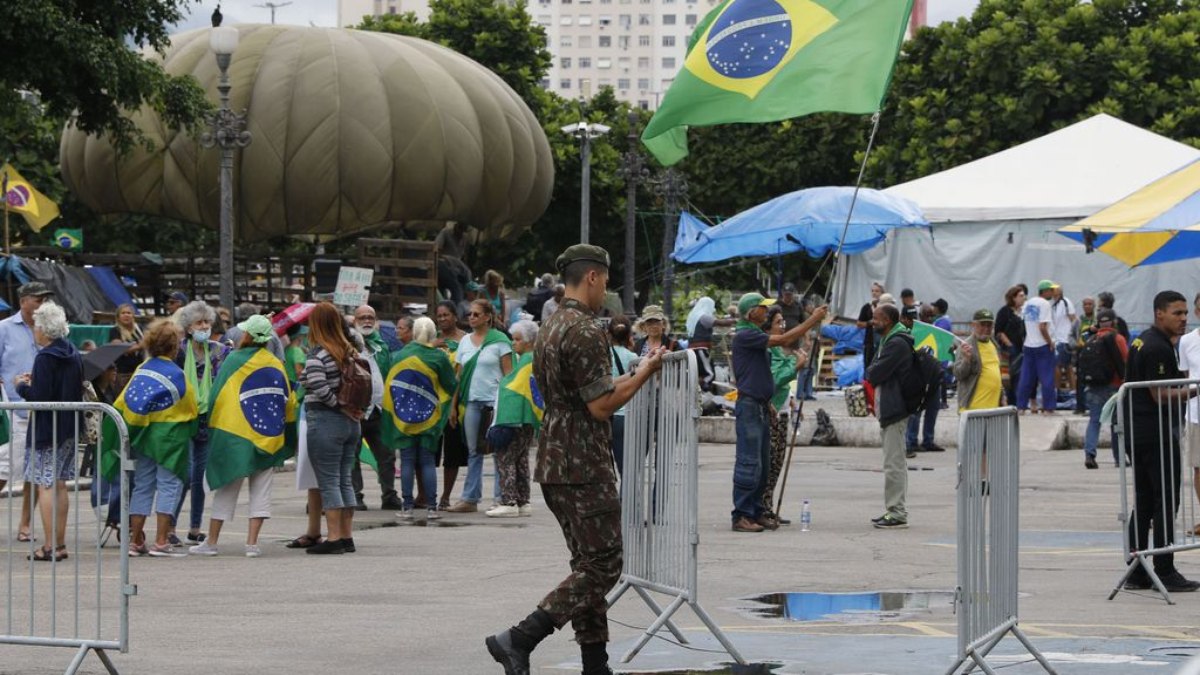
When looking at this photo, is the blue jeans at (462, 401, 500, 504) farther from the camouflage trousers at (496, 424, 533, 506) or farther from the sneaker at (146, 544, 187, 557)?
the sneaker at (146, 544, 187, 557)

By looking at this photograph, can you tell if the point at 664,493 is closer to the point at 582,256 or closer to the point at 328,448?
the point at 582,256

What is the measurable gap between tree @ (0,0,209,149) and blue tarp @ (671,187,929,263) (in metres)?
8.72

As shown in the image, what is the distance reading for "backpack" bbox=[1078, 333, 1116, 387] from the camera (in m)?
21.4

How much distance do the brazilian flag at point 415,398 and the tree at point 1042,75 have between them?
3330 cm

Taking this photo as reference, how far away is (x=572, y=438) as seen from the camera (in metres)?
8.66

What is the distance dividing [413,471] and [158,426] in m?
3.59

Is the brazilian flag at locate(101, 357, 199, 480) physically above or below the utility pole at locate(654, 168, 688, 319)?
below

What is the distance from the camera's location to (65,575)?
40.3 ft

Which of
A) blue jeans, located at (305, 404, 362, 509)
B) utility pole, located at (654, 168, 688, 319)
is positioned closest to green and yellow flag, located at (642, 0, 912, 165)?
blue jeans, located at (305, 404, 362, 509)

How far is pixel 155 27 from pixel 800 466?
38.6ft

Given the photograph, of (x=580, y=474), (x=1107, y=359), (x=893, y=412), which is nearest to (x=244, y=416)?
(x=893, y=412)

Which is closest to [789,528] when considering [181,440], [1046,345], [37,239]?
[181,440]

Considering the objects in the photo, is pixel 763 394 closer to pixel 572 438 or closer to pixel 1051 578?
pixel 1051 578

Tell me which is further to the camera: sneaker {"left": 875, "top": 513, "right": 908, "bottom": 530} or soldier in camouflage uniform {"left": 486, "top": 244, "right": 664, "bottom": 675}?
sneaker {"left": 875, "top": 513, "right": 908, "bottom": 530}
